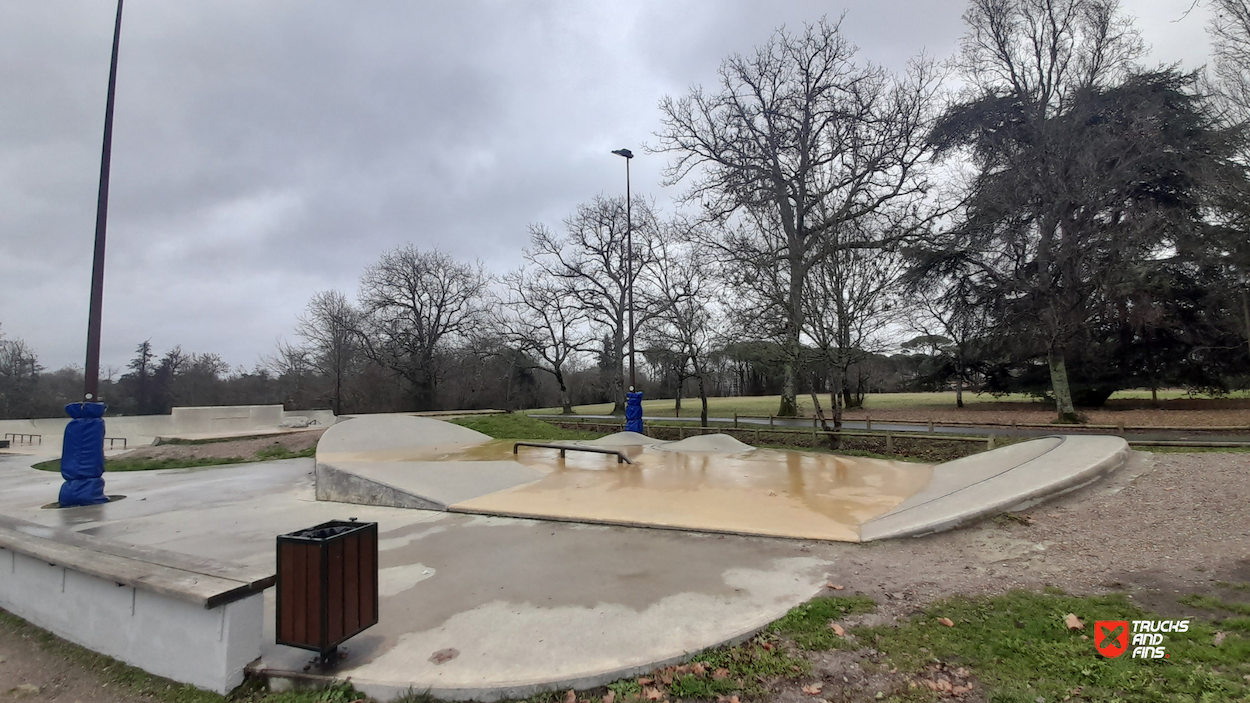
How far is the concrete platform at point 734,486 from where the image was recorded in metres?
6.61

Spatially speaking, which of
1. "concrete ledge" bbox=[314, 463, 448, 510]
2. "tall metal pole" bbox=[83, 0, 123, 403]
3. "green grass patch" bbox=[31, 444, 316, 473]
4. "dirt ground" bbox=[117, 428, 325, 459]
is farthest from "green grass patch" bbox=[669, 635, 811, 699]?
"dirt ground" bbox=[117, 428, 325, 459]

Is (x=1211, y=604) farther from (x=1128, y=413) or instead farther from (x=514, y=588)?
(x=1128, y=413)

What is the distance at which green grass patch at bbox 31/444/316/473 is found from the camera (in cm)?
1484

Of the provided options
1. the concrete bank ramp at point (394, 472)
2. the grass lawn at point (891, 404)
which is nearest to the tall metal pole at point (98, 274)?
the concrete bank ramp at point (394, 472)

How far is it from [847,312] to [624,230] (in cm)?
1810

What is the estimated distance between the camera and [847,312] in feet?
52.1

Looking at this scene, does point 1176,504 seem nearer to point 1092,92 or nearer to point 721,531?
point 721,531

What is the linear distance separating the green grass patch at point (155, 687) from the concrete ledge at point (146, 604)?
0.04m

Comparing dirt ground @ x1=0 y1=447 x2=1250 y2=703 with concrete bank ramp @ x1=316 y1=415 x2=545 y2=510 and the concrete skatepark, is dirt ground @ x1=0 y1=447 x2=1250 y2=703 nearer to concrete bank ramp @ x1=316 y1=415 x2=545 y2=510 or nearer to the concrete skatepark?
the concrete skatepark

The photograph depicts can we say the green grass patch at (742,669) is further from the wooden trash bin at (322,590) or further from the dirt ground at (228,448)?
the dirt ground at (228,448)

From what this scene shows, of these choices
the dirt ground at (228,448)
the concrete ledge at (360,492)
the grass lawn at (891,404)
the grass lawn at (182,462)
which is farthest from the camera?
the grass lawn at (891,404)

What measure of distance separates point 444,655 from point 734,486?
6583 mm

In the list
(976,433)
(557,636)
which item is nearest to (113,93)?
(557,636)

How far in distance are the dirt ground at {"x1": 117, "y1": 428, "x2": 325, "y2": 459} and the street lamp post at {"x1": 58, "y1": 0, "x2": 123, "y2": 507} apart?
8.48 meters
